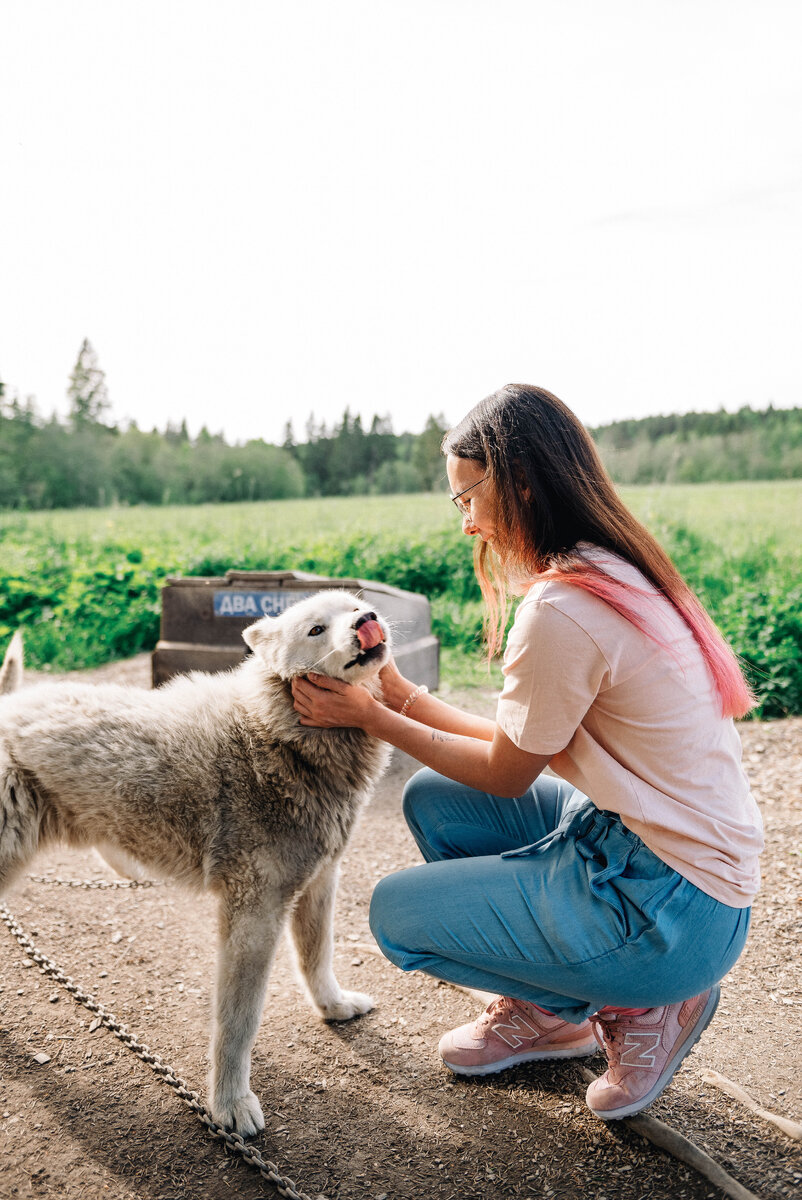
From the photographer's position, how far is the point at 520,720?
2119mm

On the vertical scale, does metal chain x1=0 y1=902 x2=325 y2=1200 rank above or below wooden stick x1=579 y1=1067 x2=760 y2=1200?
below

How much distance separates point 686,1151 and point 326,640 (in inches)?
69.6

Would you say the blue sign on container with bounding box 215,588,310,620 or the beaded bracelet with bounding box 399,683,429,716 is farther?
the blue sign on container with bounding box 215,588,310,620

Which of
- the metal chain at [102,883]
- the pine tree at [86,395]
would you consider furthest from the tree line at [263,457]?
the metal chain at [102,883]

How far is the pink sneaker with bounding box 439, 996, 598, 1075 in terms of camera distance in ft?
8.40

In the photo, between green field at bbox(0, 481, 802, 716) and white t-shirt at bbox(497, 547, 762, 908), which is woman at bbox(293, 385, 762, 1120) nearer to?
white t-shirt at bbox(497, 547, 762, 908)

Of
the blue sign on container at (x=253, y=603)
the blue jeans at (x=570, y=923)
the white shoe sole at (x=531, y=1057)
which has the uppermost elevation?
the blue sign on container at (x=253, y=603)

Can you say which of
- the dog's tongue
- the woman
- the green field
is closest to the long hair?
the woman

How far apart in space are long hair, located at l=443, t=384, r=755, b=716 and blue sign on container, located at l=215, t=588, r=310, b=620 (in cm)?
336

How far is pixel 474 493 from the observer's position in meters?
2.39

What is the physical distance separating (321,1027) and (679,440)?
524 inches

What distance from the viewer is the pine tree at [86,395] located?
2052cm

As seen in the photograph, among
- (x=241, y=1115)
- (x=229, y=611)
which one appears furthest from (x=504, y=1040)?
(x=229, y=611)

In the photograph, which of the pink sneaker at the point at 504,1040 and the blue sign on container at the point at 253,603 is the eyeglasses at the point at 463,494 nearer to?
the pink sneaker at the point at 504,1040
